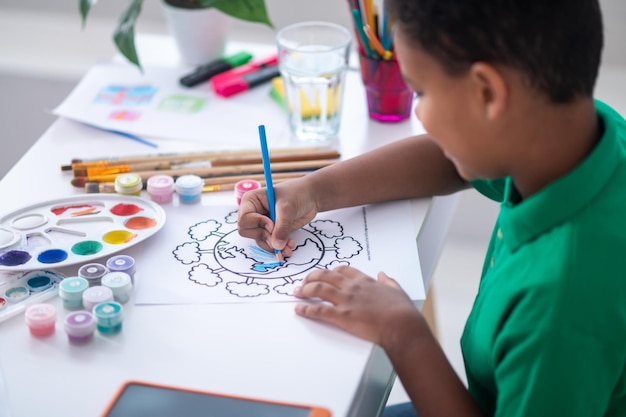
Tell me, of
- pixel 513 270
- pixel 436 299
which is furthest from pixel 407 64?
Result: pixel 436 299

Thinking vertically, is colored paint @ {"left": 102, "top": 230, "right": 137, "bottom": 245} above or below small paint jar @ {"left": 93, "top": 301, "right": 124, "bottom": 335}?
below

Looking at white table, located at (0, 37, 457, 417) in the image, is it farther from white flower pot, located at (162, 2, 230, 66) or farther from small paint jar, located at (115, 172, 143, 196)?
white flower pot, located at (162, 2, 230, 66)

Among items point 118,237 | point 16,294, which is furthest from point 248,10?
point 16,294

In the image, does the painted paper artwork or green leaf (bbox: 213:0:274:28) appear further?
green leaf (bbox: 213:0:274:28)

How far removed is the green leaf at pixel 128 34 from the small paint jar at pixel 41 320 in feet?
1.62

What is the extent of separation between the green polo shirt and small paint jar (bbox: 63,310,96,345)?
12.8 inches

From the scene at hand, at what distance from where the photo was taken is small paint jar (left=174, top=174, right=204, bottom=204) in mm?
897

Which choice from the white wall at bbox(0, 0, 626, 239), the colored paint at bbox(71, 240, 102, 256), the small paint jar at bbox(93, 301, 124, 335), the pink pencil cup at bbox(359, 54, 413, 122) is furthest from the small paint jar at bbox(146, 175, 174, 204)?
the white wall at bbox(0, 0, 626, 239)

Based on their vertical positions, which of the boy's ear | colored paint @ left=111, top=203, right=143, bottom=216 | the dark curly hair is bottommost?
colored paint @ left=111, top=203, right=143, bottom=216

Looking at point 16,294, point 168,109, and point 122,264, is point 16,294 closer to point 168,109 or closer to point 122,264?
point 122,264

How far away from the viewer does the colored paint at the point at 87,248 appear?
79 centimetres

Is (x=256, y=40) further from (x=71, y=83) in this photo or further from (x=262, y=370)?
(x=262, y=370)

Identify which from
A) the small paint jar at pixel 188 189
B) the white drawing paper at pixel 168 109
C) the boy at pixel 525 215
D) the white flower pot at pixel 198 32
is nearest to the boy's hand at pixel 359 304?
the boy at pixel 525 215

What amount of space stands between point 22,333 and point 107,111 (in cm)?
48
